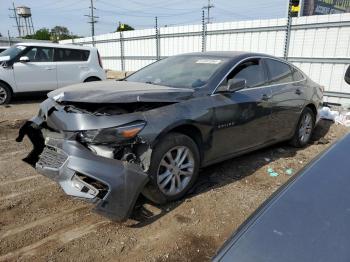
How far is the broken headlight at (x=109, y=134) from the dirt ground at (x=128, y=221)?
82cm

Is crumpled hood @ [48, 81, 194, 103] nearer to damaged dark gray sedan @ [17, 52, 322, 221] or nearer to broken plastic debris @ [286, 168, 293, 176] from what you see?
damaged dark gray sedan @ [17, 52, 322, 221]

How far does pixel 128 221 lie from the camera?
312 centimetres

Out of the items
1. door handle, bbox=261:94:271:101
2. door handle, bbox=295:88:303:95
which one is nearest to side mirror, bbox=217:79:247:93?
door handle, bbox=261:94:271:101

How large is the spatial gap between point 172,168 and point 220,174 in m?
1.13

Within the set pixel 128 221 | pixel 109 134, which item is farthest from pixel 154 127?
pixel 128 221

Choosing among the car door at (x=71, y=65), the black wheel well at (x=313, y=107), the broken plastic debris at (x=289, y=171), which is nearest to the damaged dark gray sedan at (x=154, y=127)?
the broken plastic debris at (x=289, y=171)

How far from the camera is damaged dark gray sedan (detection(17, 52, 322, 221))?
9.27ft

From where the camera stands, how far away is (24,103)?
9625 mm

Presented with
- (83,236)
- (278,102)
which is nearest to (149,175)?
(83,236)

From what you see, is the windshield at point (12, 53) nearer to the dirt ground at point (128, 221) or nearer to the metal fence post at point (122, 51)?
the dirt ground at point (128, 221)

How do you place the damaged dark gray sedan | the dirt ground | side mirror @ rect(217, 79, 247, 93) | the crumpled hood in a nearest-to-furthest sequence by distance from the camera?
the dirt ground → the damaged dark gray sedan → the crumpled hood → side mirror @ rect(217, 79, 247, 93)

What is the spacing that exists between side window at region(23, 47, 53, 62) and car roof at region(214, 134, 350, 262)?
9398 mm

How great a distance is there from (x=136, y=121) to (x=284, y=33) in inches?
314

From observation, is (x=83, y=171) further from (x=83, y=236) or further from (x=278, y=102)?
(x=278, y=102)
